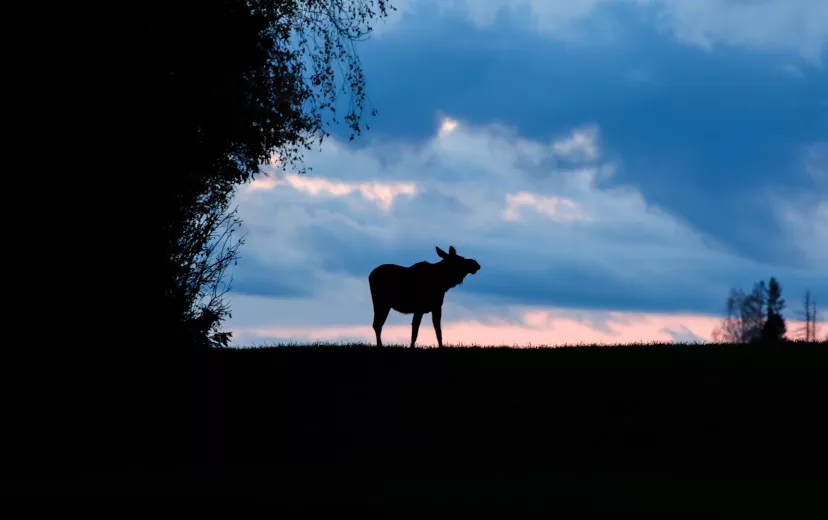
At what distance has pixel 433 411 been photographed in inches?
762

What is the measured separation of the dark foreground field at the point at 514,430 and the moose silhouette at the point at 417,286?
183cm

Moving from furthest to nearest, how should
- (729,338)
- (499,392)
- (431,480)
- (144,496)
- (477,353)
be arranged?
(729,338) < (477,353) < (499,392) < (431,480) < (144,496)

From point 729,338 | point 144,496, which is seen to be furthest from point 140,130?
point 729,338

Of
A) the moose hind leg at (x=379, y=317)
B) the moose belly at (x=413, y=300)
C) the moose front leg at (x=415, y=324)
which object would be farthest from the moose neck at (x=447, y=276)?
the moose hind leg at (x=379, y=317)

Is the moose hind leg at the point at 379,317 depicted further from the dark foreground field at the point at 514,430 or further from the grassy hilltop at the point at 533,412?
the grassy hilltop at the point at 533,412

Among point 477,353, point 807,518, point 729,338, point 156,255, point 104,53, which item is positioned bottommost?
point 807,518

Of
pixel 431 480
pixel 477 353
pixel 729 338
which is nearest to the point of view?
pixel 431 480

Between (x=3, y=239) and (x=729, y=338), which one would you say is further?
(x=729, y=338)

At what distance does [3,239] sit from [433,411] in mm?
9098

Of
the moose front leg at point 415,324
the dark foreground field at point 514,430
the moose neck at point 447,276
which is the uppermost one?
the moose neck at point 447,276

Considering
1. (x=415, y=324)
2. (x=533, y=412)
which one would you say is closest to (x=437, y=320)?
(x=415, y=324)

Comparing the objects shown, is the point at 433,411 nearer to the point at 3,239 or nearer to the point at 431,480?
the point at 431,480

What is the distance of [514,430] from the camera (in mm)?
18438

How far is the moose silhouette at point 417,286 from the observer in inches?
981
